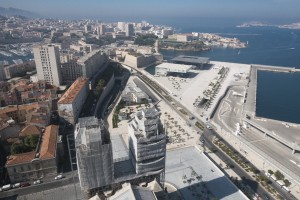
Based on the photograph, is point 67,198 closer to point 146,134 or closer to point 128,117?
point 146,134

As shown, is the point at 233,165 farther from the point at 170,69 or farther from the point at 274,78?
the point at 274,78

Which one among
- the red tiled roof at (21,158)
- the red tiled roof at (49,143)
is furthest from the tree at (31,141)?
the red tiled roof at (21,158)

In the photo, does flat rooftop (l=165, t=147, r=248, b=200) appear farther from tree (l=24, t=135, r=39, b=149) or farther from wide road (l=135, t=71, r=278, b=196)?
tree (l=24, t=135, r=39, b=149)

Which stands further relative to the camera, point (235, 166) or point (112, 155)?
point (235, 166)

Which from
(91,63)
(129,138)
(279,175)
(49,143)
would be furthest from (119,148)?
(91,63)

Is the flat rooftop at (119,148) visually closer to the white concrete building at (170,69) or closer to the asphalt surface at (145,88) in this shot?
the asphalt surface at (145,88)

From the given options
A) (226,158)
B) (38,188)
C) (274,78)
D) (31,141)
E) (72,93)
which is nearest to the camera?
(38,188)

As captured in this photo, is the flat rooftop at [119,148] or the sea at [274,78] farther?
the sea at [274,78]
